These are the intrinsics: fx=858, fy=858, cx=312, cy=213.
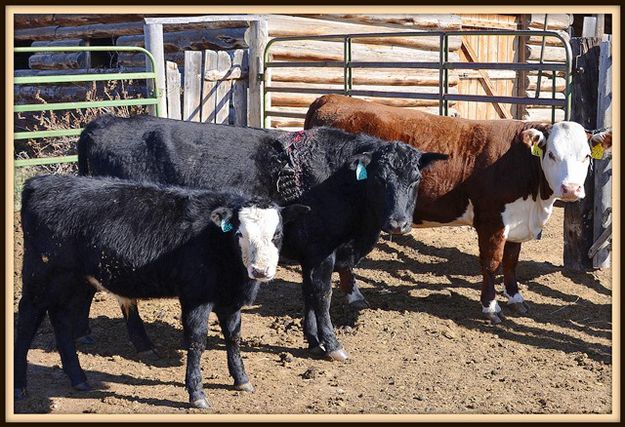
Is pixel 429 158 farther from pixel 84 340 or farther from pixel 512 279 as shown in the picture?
pixel 84 340

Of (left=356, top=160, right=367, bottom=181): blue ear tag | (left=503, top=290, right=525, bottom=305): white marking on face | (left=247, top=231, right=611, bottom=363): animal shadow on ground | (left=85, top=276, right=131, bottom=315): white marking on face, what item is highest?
(left=356, top=160, right=367, bottom=181): blue ear tag

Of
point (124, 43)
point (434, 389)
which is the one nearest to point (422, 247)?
point (434, 389)

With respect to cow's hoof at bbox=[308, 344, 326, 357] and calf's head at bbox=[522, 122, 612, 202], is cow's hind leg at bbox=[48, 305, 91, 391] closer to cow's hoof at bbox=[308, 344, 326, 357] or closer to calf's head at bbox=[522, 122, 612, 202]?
cow's hoof at bbox=[308, 344, 326, 357]

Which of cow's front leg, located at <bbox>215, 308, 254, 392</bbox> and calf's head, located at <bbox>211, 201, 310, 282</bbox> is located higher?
calf's head, located at <bbox>211, 201, 310, 282</bbox>

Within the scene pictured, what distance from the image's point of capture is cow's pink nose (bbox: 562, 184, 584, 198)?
23.7 feet

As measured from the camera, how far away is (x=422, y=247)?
9.77 meters

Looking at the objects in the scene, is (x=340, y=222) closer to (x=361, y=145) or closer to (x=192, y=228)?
(x=361, y=145)

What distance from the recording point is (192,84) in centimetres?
1148

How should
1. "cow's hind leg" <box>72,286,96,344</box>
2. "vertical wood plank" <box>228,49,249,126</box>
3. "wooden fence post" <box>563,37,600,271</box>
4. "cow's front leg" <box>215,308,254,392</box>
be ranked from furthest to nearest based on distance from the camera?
"vertical wood plank" <box>228,49,249,126</box>
"wooden fence post" <box>563,37,600,271</box>
"cow's hind leg" <box>72,286,96,344</box>
"cow's front leg" <box>215,308,254,392</box>

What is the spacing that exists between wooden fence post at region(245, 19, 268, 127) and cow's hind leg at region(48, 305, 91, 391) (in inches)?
258

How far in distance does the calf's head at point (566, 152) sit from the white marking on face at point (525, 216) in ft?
0.86

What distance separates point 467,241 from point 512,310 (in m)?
2.15

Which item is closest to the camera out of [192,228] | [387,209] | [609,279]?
[192,228]

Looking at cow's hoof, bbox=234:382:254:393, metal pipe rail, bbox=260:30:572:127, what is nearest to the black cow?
cow's hoof, bbox=234:382:254:393
